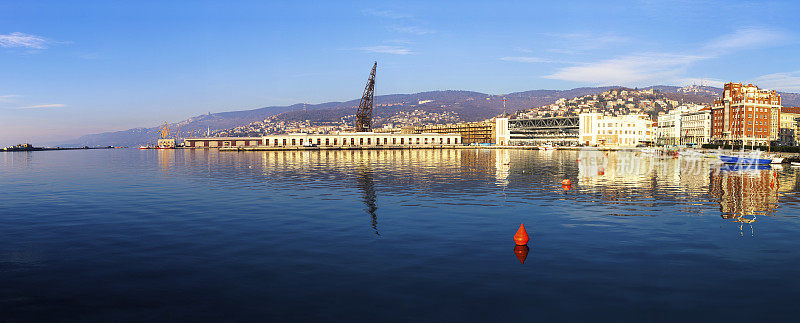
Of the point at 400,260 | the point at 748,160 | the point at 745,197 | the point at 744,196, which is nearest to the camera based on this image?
the point at 400,260

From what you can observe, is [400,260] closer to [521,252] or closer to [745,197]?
[521,252]

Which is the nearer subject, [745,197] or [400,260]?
[400,260]

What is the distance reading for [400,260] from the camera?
19328 mm

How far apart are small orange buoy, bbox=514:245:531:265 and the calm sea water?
0.24m

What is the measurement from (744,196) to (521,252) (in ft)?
104

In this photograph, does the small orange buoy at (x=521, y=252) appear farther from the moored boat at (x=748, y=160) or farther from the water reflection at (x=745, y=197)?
the moored boat at (x=748, y=160)

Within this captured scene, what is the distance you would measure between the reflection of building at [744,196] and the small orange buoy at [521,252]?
55.4 feet

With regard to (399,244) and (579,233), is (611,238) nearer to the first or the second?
(579,233)

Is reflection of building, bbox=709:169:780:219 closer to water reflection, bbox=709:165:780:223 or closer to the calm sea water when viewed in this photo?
water reflection, bbox=709:165:780:223

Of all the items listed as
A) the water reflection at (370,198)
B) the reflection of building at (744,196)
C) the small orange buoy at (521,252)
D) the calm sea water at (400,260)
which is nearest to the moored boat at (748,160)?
the reflection of building at (744,196)

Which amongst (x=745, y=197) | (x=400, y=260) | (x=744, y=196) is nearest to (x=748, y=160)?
(x=744, y=196)

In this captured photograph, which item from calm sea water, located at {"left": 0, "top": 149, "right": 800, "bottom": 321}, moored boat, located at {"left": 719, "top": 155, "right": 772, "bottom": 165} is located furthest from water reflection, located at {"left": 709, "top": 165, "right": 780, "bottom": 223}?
moored boat, located at {"left": 719, "top": 155, "right": 772, "bottom": 165}

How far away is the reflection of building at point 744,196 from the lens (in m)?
33.0

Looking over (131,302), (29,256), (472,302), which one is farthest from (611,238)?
(29,256)
